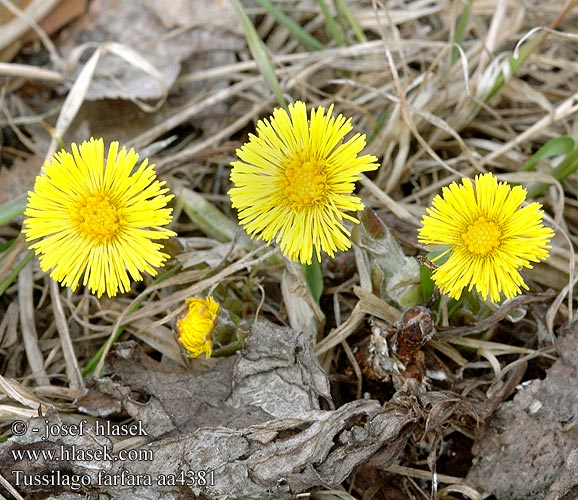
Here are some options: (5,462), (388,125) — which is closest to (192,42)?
(388,125)

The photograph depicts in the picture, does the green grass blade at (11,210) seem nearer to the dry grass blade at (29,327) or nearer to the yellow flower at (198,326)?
the dry grass blade at (29,327)

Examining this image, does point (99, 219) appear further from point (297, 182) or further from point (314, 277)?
point (314, 277)

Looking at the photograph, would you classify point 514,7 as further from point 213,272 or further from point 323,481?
point 323,481

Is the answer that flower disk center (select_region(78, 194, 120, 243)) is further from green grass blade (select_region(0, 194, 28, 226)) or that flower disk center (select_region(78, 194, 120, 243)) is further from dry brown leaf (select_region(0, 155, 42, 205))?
dry brown leaf (select_region(0, 155, 42, 205))

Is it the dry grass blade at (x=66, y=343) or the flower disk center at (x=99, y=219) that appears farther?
the dry grass blade at (x=66, y=343)

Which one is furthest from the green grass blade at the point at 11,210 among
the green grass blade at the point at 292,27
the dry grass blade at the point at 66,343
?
the green grass blade at the point at 292,27

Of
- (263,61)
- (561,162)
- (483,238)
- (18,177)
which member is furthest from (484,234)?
(18,177)
